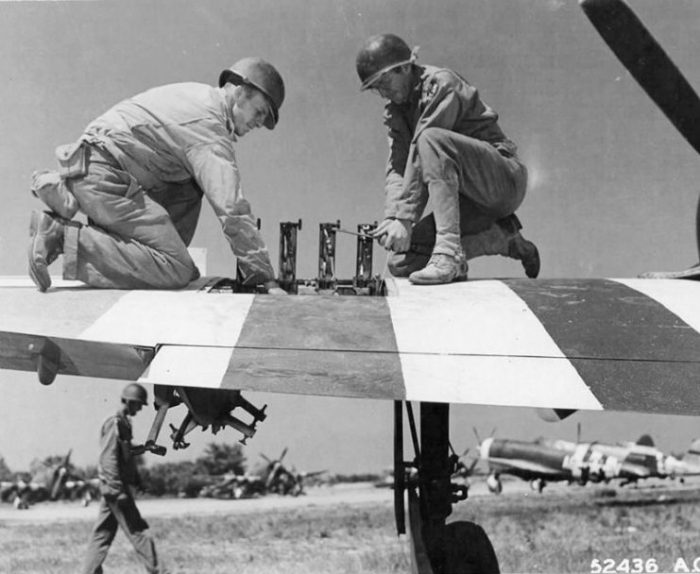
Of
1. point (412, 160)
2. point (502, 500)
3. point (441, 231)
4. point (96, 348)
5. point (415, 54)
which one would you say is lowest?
point (502, 500)

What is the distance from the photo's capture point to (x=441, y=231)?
375cm

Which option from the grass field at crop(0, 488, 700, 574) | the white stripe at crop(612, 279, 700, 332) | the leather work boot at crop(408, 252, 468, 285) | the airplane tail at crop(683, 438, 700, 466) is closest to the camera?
the white stripe at crop(612, 279, 700, 332)

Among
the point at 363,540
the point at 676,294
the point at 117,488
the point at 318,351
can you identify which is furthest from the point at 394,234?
the point at 363,540

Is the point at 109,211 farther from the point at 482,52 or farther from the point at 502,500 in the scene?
the point at 502,500

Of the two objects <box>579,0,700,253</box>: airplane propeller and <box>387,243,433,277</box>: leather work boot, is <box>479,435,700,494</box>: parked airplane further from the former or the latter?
<box>387,243,433,277</box>: leather work boot

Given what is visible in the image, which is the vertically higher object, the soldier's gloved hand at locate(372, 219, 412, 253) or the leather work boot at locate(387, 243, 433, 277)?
the soldier's gloved hand at locate(372, 219, 412, 253)

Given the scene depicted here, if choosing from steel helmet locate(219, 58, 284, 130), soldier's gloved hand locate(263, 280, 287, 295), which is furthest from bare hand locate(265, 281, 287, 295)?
steel helmet locate(219, 58, 284, 130)

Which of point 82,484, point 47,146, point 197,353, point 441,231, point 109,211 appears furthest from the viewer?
point 82,484

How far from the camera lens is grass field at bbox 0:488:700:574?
1020cm

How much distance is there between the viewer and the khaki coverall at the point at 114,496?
273 inches

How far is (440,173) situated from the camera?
378cm

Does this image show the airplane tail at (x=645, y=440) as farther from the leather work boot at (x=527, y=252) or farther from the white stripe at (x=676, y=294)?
the white stripe at (x=676, y=294)

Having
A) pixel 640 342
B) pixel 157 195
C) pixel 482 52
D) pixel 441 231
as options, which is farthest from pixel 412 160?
pixel 640 342

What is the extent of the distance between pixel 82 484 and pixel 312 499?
421 centimetres
